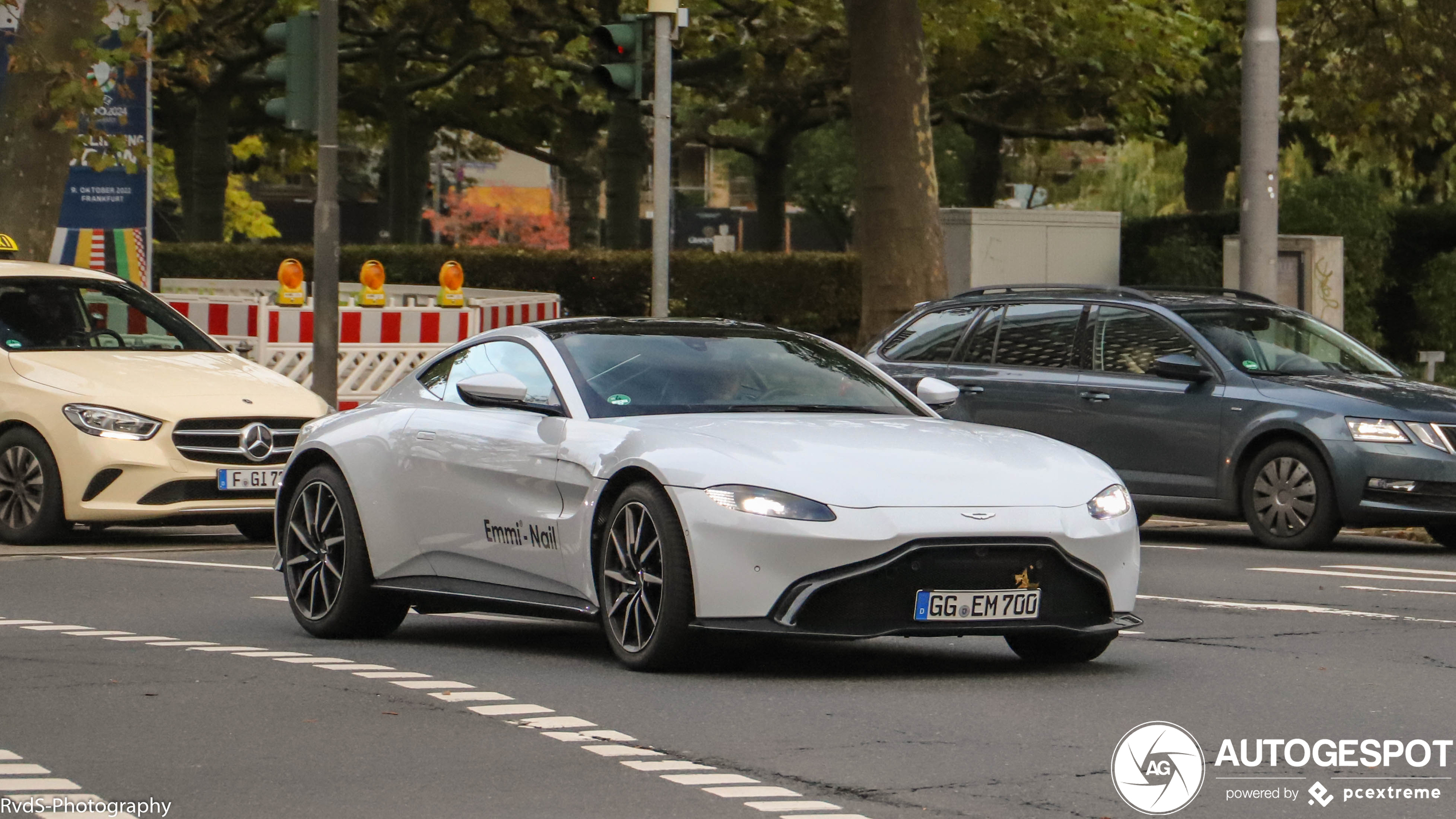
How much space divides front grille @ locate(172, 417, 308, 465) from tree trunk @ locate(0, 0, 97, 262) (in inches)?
270

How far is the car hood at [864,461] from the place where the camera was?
7844mm

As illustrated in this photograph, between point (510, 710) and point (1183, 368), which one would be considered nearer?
point (510, 710)

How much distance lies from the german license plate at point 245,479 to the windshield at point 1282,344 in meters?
5.70

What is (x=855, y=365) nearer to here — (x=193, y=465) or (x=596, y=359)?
(x=596, y=359)

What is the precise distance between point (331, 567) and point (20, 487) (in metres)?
4.81

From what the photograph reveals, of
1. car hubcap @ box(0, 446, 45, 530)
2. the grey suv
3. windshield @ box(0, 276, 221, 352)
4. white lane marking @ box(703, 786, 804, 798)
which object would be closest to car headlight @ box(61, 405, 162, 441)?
car hubcap @ box(0, 446, 45, 530)

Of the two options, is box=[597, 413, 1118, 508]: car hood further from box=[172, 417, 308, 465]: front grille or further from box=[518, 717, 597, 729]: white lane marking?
box=[172, 417, 308, 465]: front grille

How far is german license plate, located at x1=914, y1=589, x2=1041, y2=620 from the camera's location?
7824mm

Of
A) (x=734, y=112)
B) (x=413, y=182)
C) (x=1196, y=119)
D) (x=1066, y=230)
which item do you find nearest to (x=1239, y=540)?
(x=1066, y=230)

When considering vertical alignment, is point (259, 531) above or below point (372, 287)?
below

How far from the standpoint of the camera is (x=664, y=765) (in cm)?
650

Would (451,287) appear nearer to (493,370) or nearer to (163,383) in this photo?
(163,383)

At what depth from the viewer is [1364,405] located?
46.0ft

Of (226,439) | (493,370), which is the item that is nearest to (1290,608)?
(493,370)
